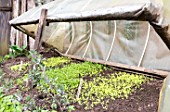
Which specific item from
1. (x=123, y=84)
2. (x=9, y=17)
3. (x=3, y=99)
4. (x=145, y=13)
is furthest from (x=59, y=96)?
(x=9, y=17)

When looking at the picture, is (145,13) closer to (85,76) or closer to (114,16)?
(114,16)

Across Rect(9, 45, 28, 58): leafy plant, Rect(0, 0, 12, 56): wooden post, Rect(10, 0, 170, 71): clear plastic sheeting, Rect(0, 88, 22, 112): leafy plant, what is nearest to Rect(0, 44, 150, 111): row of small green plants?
Rect(0, 88, 22, 112): leafy plant

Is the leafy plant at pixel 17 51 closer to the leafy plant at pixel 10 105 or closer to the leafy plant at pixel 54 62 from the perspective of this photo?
the leafy plant at pixel 54 62

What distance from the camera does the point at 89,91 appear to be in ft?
10.1

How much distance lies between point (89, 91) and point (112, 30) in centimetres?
167

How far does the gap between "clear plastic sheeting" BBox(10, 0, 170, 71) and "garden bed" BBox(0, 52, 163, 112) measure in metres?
0.36

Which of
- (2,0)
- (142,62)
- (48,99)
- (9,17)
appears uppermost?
(2,0)

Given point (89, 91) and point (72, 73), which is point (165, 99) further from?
point (72, 73)

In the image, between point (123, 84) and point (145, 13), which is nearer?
point (145, 13)

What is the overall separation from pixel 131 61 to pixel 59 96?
175cm

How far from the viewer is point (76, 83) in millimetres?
3334

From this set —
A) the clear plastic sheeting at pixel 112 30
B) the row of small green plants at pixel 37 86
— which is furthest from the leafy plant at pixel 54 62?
the row of small green plants at pixel 37 86

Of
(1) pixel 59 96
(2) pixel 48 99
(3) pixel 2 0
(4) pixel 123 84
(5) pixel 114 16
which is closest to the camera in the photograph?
(5) pixel 114 16

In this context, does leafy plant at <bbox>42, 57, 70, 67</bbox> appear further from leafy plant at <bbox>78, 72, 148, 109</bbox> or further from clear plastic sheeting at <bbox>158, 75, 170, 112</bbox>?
clear plastic sheeting at <bbox>158, 75, 170, 112</bbox>
